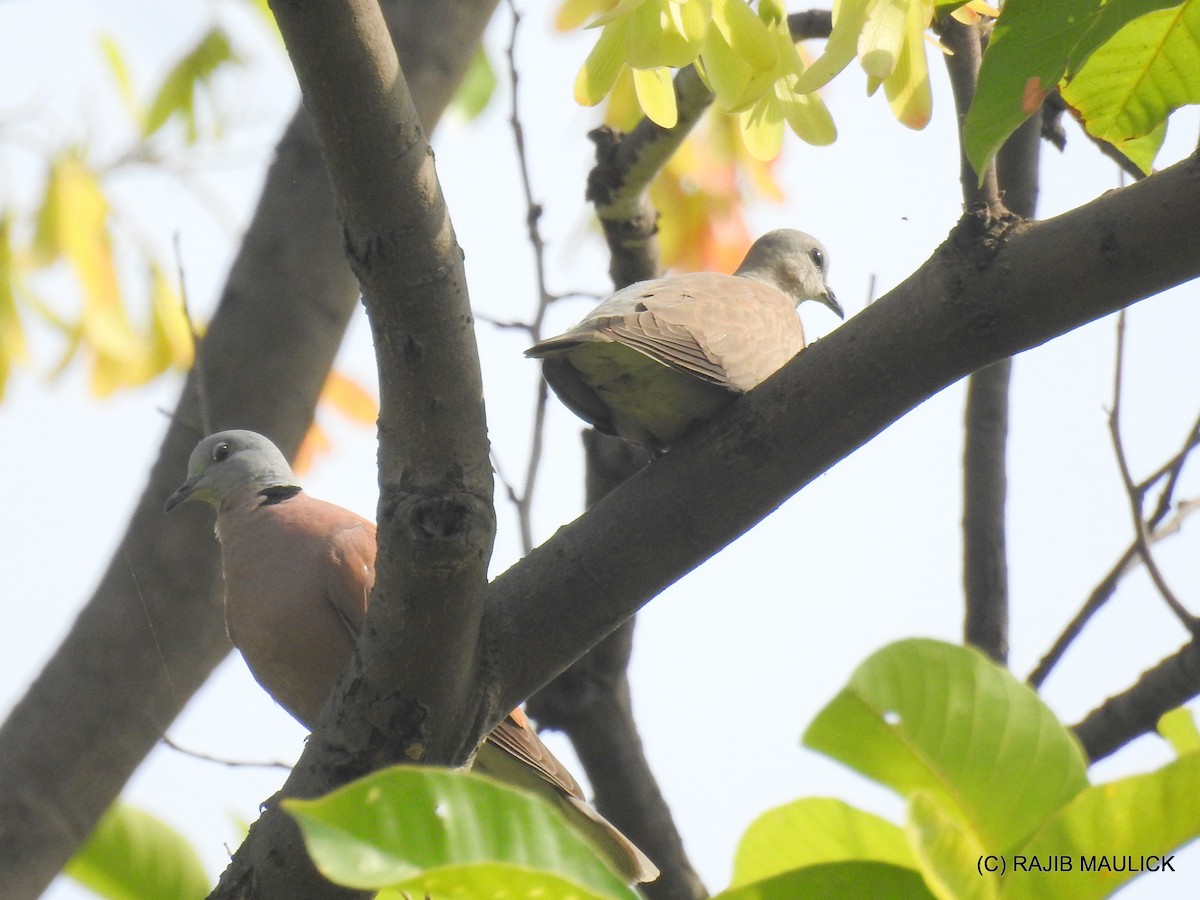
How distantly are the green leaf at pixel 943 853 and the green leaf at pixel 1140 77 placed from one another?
4.51ft

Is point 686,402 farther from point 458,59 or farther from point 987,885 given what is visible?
point 458,59

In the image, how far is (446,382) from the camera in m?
2.37

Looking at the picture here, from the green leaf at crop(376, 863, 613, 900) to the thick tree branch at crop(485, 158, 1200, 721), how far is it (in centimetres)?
102

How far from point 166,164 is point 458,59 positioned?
168 centimetres

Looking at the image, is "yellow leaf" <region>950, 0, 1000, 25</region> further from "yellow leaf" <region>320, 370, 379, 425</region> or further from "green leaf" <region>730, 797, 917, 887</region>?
"yellow leaf" <region>320, 370, 379, 425</region>

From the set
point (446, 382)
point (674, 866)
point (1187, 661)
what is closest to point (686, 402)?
point (446, 382)

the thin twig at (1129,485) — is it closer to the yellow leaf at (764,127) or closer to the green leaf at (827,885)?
the yellow leaf at (764,127)

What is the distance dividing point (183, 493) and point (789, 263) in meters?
2.31

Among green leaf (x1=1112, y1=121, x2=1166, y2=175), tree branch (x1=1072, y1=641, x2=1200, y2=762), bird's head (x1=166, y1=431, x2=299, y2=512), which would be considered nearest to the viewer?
green leaf (x1=1112, y1=121, x2=1166, y2=175)

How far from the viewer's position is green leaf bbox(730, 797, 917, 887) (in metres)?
1.77

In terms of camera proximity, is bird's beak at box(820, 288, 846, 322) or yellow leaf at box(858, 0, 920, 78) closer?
yellow leaf at box(858, 0, 920, 78)

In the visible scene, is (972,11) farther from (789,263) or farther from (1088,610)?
(789,263)

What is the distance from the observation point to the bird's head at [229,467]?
4266mm

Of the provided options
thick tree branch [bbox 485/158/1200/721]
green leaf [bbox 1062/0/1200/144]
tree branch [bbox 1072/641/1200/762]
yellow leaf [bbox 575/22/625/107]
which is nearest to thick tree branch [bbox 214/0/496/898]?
thick tree branch [bbox 485/158/1200/721]
